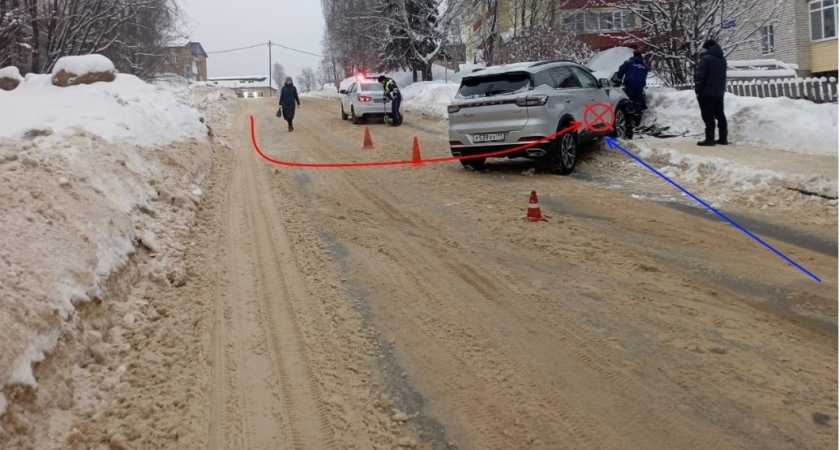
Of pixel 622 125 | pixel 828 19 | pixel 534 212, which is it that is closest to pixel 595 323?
pixel 534 212

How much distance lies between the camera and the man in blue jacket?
13.0 meters

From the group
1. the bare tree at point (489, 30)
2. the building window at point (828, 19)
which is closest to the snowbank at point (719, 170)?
the building window at point (828, 19)

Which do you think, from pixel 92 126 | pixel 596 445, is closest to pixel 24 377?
pixel 596 445

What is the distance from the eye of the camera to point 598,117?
1141 centimetres

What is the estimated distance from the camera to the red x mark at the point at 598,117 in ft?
35.8

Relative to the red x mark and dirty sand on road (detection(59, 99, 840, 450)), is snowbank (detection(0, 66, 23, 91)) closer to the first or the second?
dirty sand on road (detection(59, 99, 840, 450))

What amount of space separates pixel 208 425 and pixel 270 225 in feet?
13.9

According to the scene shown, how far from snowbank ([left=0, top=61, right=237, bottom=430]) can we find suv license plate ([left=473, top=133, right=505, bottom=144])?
444cm

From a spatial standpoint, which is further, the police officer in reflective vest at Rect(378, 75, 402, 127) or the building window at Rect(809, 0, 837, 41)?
the police officer in reflective vest at Rect(378, 75, 402, 127)

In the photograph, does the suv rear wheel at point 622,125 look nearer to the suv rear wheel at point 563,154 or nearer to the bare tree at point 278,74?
the suv rear wheel at point 563,154

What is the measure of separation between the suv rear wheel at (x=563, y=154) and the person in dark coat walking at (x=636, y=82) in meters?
3.45

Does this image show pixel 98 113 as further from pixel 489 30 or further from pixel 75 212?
pixel 489 30

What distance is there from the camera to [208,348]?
433cm

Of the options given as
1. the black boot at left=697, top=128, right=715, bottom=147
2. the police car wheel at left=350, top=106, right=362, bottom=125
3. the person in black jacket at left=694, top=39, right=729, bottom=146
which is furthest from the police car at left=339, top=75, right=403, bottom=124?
the person in black jacket at left=694, top=39, right=729, bottom=146
